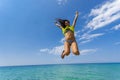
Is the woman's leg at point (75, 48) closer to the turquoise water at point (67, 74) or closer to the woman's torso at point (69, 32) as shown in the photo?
the woman's torso at point (69, 32)

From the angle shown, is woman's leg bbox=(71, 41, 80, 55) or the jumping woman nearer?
woman's leg bbox=(71, 41, 80, 55)

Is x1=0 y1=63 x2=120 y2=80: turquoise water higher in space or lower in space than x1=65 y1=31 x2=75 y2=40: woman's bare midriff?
higher

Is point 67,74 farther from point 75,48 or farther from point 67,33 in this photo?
point 75,48

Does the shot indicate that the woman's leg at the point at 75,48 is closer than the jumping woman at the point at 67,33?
Yes

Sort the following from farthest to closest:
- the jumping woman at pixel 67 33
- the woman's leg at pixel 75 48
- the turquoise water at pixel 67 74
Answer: the turquoise water at pixel 67 74 → the jumping woman at pixel 67 33 → the woman's leg at pixel 75 48

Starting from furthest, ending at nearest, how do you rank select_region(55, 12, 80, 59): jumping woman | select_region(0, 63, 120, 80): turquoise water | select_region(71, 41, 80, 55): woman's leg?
1. select_region(0, 63, 120, 80): turquoise water
2. select_region(55, 12, 80, 59): jumping woman
3. select_region(71, 41, 80, 55): woman's leg

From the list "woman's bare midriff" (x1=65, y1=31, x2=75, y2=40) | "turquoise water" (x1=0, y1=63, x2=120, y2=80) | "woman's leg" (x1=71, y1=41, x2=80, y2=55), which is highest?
"turquoise water" (x1=0, y1=63, x2=120, y2=80)

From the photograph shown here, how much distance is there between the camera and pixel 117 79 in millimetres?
40938

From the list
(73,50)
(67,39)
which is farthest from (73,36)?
(73,50)

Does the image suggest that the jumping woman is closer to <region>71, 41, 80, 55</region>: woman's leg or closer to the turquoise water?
<region>71, 41, 80, 55</region>: woman's leg

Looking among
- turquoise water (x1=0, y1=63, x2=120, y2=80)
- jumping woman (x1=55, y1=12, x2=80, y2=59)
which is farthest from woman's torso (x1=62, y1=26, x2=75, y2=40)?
turquoise water (x1=0, y1=63, x2=120, y2=80)

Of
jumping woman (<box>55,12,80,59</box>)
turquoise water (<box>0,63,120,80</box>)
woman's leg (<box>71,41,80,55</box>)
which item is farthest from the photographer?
turquoise water (<box>0,63,120,80</box>)

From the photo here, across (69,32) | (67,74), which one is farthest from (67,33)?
(67,74)

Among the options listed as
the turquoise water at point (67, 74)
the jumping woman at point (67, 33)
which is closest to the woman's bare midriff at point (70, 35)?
the jumping woman at point (67, 33)
